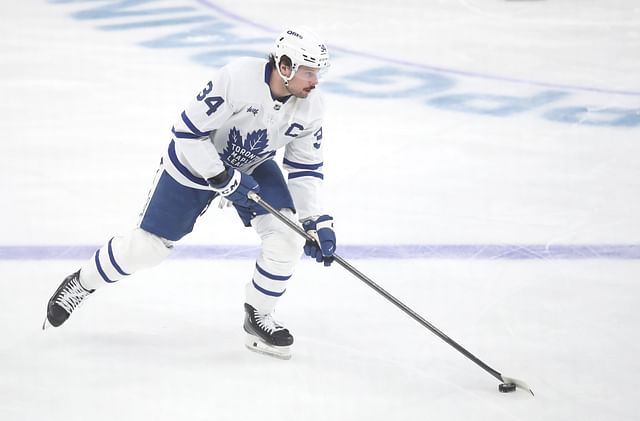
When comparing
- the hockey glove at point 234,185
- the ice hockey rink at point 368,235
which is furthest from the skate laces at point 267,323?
the hockey glove at point 234,185

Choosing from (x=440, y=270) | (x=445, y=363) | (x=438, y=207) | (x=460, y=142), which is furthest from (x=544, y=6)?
(x=445, y=363)

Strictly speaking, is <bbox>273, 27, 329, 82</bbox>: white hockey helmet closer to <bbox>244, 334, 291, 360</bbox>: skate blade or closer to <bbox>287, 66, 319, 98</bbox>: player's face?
<bbox>287, 66, 319, 98</bbox>: player's face

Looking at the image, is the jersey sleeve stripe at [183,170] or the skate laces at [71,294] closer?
the jersey sleeve stripe at [183,170]

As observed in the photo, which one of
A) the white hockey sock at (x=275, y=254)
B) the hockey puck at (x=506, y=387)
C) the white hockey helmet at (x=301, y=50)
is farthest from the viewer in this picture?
the white hockey sock at (x=275, y=254)

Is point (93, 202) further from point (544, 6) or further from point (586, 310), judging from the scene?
point (544, 6)

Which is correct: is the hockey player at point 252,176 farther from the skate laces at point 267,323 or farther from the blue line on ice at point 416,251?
the blue line on ice at point 416,251

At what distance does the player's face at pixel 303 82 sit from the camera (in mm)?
3047

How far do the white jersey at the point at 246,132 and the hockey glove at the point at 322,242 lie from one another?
112mm

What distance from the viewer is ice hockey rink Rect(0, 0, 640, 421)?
3.14 m

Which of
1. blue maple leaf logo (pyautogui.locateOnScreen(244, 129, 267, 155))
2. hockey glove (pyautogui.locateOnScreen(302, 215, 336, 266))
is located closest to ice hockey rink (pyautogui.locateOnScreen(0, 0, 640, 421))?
hockey glove (pyautogui.locateOnScreen(302, 215, 336, 266))

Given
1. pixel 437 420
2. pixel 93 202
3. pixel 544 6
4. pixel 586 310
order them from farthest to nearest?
1. pixel 544 6
2. pixel 93 202
3. pixel 586 310
4. pixel 437 420

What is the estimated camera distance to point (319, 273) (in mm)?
4051

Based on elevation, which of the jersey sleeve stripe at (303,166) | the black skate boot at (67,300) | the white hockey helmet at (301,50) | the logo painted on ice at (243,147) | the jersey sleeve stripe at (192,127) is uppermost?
the white hockey helmet at (301,50)

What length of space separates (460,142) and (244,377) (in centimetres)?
278
